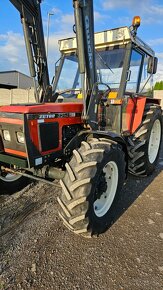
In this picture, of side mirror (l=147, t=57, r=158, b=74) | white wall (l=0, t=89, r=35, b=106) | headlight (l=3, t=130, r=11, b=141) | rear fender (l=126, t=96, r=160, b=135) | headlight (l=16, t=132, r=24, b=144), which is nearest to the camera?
headlight (l=16, t=132, r=24, b=144)

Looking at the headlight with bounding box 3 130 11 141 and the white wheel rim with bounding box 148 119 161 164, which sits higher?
the headlight with bounding box 3 130 11 141

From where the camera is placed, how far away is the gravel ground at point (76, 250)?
2.23 m

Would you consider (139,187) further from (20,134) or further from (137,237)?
(20,134)

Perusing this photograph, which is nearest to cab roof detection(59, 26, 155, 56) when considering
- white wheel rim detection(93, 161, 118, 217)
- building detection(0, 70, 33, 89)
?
white wheel rim detection(93, 161, 118, 217)

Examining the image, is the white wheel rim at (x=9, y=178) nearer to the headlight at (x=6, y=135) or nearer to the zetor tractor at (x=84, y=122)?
the zetor tractor at (x=84, y=122)

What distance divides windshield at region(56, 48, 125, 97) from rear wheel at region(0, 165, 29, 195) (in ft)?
5.32

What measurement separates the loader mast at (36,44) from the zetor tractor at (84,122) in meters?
0.01

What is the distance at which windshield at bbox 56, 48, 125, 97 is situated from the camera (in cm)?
390

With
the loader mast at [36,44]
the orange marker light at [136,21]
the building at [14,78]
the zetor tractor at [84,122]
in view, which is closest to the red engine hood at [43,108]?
the zetor tractor at [84,122]

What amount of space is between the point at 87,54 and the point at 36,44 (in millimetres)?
896

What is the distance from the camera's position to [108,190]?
3.21 metres

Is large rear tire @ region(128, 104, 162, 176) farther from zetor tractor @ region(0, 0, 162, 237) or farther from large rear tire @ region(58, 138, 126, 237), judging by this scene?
large rear tire @ region(58, 138, 126, 237)

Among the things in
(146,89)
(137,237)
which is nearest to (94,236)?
(137,237)

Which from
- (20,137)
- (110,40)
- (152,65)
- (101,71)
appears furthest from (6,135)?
(152,65)
